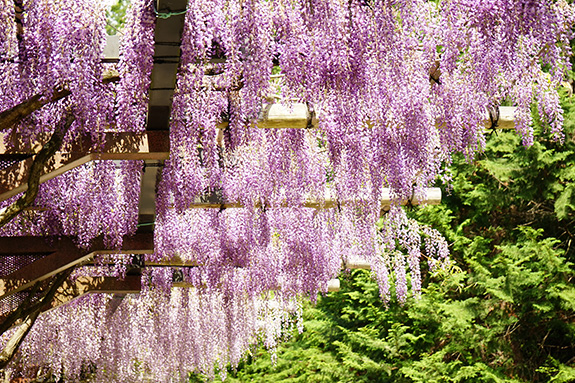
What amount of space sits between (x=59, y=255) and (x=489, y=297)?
6.61 m

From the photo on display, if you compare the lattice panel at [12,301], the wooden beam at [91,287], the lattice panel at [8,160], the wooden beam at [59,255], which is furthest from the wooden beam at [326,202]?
the lattice panel at [8,160]

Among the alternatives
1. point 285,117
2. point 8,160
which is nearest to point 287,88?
point 285,117

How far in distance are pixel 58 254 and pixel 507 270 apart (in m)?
6.02

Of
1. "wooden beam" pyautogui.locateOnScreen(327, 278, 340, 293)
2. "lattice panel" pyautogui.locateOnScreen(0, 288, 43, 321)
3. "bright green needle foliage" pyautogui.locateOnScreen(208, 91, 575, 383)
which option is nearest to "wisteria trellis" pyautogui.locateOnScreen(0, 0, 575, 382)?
"lattice panel" pyautogui.locateOnScreen(0, 288, 43, 321)

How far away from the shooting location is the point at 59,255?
212 inches

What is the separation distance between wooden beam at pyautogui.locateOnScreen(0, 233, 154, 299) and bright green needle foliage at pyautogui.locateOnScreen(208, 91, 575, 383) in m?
5.26

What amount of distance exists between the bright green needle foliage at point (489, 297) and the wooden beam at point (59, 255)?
17.3 feet

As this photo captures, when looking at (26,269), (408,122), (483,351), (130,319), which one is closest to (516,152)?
(483,351)

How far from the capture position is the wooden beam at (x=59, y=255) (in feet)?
16.9

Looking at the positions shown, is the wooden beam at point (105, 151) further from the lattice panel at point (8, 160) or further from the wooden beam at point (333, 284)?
the wooden beam at point (333, 284)

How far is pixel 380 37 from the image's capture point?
140 inches

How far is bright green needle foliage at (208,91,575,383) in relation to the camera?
31.3ft

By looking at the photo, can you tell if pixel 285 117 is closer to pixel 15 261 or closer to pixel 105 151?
pixel 105 151

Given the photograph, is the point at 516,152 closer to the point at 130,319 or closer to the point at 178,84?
the point at 130,319
